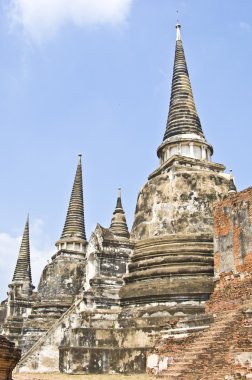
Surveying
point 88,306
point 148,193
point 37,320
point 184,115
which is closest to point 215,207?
point 148,193

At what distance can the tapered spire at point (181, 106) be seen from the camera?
22172 millimetres

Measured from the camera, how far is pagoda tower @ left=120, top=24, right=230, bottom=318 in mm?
16539

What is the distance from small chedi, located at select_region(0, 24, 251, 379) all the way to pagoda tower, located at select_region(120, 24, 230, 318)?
0.11 feet

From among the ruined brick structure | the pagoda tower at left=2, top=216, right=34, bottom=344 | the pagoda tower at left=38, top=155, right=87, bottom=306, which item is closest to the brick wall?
the ruined brick structure

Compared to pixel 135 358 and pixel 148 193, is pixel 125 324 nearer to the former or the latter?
pixel 135 358

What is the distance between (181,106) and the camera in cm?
2294

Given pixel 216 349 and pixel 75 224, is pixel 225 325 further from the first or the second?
pixel 75 224

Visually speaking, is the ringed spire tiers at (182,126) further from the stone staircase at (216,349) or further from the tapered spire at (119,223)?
the stone staircase at (216,349)

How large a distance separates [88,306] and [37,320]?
9.12 metres

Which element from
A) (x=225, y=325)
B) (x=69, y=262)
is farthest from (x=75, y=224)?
(x=225, y=325)

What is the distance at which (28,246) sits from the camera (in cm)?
3566

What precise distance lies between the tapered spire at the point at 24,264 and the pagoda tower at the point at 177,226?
16.5m

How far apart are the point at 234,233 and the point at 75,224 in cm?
1634

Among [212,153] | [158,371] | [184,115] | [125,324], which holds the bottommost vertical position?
[158,371]
